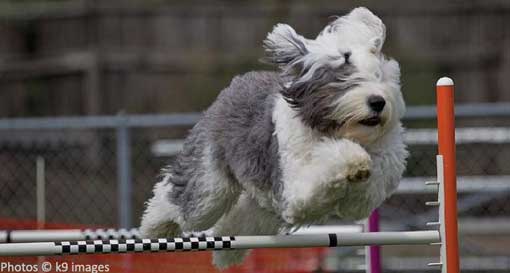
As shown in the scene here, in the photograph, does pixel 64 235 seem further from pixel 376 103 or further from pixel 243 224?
pixel 376 103

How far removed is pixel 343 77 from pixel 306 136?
30cm

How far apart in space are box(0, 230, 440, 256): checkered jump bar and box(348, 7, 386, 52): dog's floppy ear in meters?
0.78

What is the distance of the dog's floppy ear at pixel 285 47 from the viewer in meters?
5.18

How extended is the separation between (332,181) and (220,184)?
953 millimetres

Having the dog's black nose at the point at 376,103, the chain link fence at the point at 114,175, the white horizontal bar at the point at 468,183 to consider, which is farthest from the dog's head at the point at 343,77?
the white horizontal bar at the point at 468,183

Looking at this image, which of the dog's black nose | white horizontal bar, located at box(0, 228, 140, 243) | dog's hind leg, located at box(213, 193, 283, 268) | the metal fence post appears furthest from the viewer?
the metal fence post

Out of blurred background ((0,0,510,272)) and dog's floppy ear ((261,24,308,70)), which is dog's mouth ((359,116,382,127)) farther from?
blurred background ((0,0,510,272))

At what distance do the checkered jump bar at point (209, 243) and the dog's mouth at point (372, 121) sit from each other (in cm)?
48

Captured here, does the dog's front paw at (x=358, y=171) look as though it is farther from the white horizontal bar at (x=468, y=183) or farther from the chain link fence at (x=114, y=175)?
the white horizontal bar at (x=468, y=183)


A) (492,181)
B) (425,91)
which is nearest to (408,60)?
(425,91)

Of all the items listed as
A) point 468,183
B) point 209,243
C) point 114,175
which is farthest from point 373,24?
point 114,175

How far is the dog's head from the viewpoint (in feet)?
16.0

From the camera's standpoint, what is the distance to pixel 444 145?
5.12m

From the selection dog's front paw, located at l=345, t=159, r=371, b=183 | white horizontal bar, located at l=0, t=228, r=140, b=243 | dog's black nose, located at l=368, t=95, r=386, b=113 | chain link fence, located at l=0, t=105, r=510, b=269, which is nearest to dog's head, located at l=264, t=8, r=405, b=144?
dog's black nose, located at l=368, t=95, r=386, b=113
